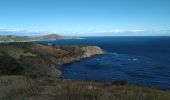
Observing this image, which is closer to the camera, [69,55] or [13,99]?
[13,99]

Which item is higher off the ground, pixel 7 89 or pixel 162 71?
pixel 7 89

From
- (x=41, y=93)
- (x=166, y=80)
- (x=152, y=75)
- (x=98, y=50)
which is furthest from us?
(x=98, y=50)

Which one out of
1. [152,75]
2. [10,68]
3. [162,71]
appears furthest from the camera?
[162,71]

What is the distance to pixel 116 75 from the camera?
189ft

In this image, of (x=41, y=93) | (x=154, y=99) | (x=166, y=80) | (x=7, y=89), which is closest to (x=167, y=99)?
(x=154, y=99)

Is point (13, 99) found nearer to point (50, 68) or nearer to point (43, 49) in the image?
point (50, 68)

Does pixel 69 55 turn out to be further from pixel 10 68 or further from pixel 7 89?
pixel 7 89

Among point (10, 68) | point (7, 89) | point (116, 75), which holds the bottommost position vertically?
point (116, 75)

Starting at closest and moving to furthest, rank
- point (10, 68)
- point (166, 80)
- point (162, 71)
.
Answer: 1. point (10, 68)
2. point (166, 80)
3. point (162, 71)

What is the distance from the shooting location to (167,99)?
29.5 feet

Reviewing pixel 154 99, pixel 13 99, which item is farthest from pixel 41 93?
pixel 154 99

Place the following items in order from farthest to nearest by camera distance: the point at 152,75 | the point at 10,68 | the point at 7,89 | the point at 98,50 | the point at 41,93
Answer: the point at 98,50 → the point at 152,75 → the point at 10,68 → the point at 7,89 → the point at 41,93

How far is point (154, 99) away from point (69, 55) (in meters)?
87.3

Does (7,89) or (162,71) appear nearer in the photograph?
(7,89)
